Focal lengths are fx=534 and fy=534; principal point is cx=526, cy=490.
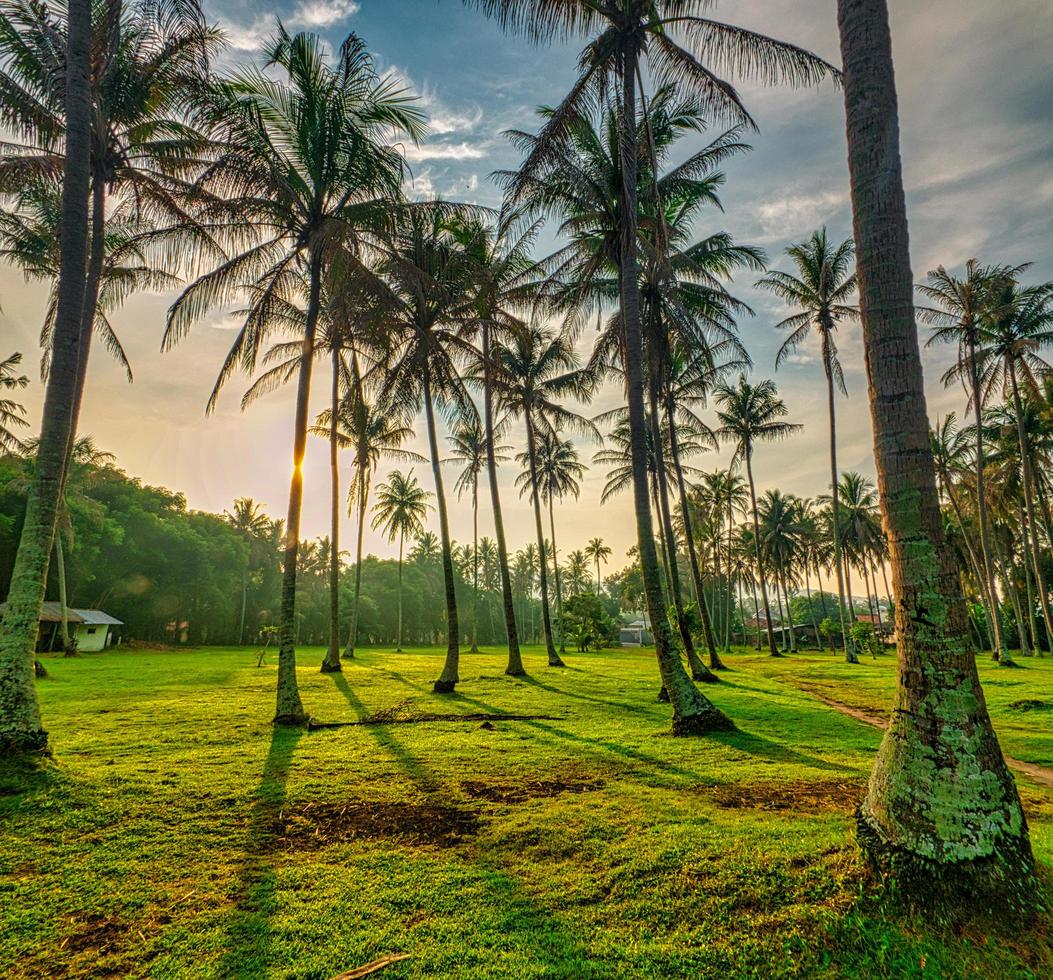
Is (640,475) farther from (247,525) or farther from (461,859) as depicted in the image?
(247,525)

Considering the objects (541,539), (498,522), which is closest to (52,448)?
(498,522)

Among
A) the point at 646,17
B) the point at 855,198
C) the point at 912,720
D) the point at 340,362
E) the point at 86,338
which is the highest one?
the point at 646,17

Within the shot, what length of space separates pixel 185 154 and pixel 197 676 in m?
14.4

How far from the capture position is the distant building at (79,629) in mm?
28625

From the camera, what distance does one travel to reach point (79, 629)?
1240 inches

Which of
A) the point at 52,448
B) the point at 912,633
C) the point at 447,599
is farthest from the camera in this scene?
the point at 447,599

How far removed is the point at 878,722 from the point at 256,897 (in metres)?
10.2

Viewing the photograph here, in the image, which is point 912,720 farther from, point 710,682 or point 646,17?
point 710,682

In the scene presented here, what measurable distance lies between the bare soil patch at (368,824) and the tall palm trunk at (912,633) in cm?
309

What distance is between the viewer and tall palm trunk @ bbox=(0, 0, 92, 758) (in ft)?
18.8

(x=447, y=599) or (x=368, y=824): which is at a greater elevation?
(x=447, y=599)

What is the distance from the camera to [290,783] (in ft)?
18.9

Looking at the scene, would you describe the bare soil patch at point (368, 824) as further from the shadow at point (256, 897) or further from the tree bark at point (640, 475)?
the tree bark at point (640, 475)

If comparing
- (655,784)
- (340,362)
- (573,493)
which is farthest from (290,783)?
(573,493)
